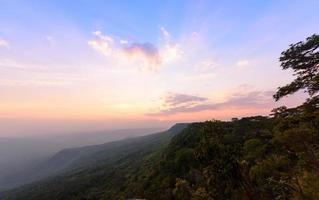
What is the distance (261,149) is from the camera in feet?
177

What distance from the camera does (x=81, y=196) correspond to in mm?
134125

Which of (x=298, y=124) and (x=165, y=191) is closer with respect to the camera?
(x=298, y=124)

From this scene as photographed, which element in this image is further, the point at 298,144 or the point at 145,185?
the point at 145,185

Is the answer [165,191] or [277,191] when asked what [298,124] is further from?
[165,191]

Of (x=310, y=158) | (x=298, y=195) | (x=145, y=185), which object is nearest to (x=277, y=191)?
(x=298, y=195)

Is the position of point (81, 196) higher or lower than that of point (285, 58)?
lower

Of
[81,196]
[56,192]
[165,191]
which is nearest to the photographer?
[165,191]

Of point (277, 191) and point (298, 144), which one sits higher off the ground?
point (298, 144)

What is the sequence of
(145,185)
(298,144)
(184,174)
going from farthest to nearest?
(145,185), (184,174), (298,144)

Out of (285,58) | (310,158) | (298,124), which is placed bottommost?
(310,158)

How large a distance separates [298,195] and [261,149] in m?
30.4

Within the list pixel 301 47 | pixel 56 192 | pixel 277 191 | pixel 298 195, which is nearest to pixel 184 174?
pixel 277 191

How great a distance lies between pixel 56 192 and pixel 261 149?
122721mm

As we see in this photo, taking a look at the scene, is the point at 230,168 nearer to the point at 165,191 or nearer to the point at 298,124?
the point at 298,124
